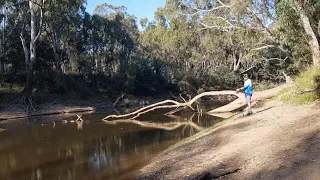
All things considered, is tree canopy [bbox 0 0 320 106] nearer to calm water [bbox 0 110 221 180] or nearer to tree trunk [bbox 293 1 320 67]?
tree trunk [bbox 293 1 320 67]

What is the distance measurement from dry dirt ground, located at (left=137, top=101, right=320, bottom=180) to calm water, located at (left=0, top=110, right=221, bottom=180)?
1665 mm

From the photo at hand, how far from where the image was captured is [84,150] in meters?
16.9

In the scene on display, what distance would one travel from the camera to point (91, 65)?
58.1 metres

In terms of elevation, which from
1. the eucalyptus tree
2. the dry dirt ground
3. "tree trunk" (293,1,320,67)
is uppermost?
the eucalyptus tree

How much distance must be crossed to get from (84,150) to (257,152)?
31.7ft

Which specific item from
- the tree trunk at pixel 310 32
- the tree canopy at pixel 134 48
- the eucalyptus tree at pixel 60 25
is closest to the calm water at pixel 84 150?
the tree trunk at pixel 310 32

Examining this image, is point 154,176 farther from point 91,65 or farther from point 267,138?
point 91,65

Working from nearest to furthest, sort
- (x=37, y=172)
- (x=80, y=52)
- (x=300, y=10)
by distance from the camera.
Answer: (x=37, y=172)
(x=300, y=10)
(x=80, y=52)

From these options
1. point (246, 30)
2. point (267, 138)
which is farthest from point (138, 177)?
point (246, 30)

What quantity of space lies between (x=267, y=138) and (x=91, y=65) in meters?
49.9

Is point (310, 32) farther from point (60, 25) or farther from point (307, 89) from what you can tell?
point (60, 25)

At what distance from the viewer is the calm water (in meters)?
12.6

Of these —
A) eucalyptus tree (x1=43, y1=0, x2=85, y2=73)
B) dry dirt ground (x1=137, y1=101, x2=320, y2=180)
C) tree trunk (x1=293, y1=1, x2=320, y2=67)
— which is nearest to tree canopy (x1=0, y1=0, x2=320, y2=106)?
eucalyptus tree (x1=43, y1=0, x2=85, y2=73)

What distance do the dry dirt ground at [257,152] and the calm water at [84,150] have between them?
1.67 m
